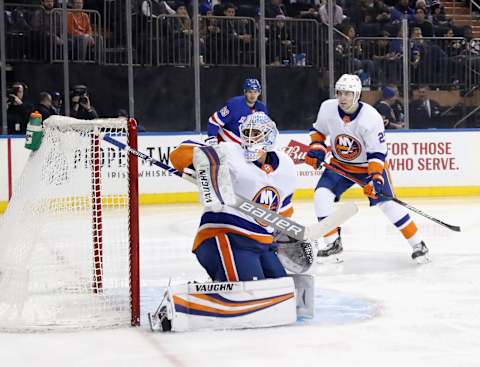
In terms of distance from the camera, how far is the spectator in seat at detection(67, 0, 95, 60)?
9672 millimetres

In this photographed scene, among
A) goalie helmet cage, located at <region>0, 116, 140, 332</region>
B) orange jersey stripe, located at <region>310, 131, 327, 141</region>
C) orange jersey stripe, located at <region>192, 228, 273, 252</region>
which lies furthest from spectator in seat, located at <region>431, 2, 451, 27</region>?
orange jersey stripe, located at <region>192, 228, 273, 252</region>

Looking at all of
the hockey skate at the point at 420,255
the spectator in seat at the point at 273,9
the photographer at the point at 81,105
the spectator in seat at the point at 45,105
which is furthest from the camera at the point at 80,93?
the hockey skate at the point at 420,255

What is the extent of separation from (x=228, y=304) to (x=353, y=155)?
2.33 meters

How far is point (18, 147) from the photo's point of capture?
9.21m

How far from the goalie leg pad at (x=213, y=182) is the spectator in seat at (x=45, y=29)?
19.8 ft

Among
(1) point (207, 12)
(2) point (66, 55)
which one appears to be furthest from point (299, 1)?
(2) point (66, 55)

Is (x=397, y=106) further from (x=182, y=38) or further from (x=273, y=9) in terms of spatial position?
(x=182, y=38)

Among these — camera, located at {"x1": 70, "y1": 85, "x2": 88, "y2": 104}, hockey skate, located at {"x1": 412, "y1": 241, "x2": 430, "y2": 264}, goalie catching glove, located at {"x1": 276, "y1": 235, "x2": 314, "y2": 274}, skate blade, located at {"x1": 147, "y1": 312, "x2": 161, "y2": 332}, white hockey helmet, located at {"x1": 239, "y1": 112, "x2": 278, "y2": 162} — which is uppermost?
camera, located at {"x1": 70, "y1": 85, "x2": 88, "y2": 104}

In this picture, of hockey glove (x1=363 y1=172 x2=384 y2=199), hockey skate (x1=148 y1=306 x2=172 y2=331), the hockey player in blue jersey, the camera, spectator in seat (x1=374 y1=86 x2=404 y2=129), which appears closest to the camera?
hockey skate (x1=148 y1=306 x2=172 y2=331)

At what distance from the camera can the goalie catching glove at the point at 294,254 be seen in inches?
169

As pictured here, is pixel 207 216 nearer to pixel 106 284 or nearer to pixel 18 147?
pixel 106 284

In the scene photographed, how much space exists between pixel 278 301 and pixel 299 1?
7856 mm

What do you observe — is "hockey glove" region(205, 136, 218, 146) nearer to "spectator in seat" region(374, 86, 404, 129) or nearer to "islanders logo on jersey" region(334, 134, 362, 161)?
"islanders logo on jersey" region(334, 134, 362, 161)

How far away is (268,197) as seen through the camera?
13.5 ft
